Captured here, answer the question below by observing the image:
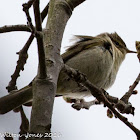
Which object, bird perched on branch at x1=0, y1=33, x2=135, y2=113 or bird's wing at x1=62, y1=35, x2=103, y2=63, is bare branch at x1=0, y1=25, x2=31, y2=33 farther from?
bird's wing at x1=62, y1=35, x2=103, y2=63

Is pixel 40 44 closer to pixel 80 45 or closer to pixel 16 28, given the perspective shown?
pixel 16 28

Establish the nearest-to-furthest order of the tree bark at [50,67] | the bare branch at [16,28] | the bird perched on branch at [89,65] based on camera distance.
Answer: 1. the tree bark at [50,67]
2. the bare branch at [16,28]
3. the bird perched on branch at [89,65]

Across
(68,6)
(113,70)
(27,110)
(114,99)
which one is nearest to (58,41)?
(68,6)

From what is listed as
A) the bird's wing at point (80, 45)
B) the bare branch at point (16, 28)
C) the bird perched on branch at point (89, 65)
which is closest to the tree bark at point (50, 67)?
the bare branch at point (16, 28)

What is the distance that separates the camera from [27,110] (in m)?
3.52

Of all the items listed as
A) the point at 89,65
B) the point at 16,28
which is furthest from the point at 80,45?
the point at 16,28

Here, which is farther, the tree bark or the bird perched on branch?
the bird perched on branch

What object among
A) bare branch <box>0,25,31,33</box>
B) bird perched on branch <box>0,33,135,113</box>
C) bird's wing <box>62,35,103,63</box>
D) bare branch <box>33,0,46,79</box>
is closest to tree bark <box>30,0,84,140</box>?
bare branch <box>33,0,46,79</box>

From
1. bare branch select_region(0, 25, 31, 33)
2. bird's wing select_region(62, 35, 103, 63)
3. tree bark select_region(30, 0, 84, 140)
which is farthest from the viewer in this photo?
bird's wing select_region(62, 35, 103, 63)

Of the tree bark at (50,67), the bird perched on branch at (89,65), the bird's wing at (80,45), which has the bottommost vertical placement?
the tree bark at (50,67)

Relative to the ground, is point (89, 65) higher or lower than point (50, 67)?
higher

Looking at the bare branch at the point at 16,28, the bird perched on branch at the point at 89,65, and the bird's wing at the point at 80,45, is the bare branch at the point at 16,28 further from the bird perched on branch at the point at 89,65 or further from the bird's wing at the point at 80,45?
the bird's wing at the point at 80,45

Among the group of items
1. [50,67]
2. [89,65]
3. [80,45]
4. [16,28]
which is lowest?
[50,67]

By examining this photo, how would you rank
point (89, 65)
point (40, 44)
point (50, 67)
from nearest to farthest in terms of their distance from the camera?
point (40, 44)
point (50, 67)
point (89, 65)
